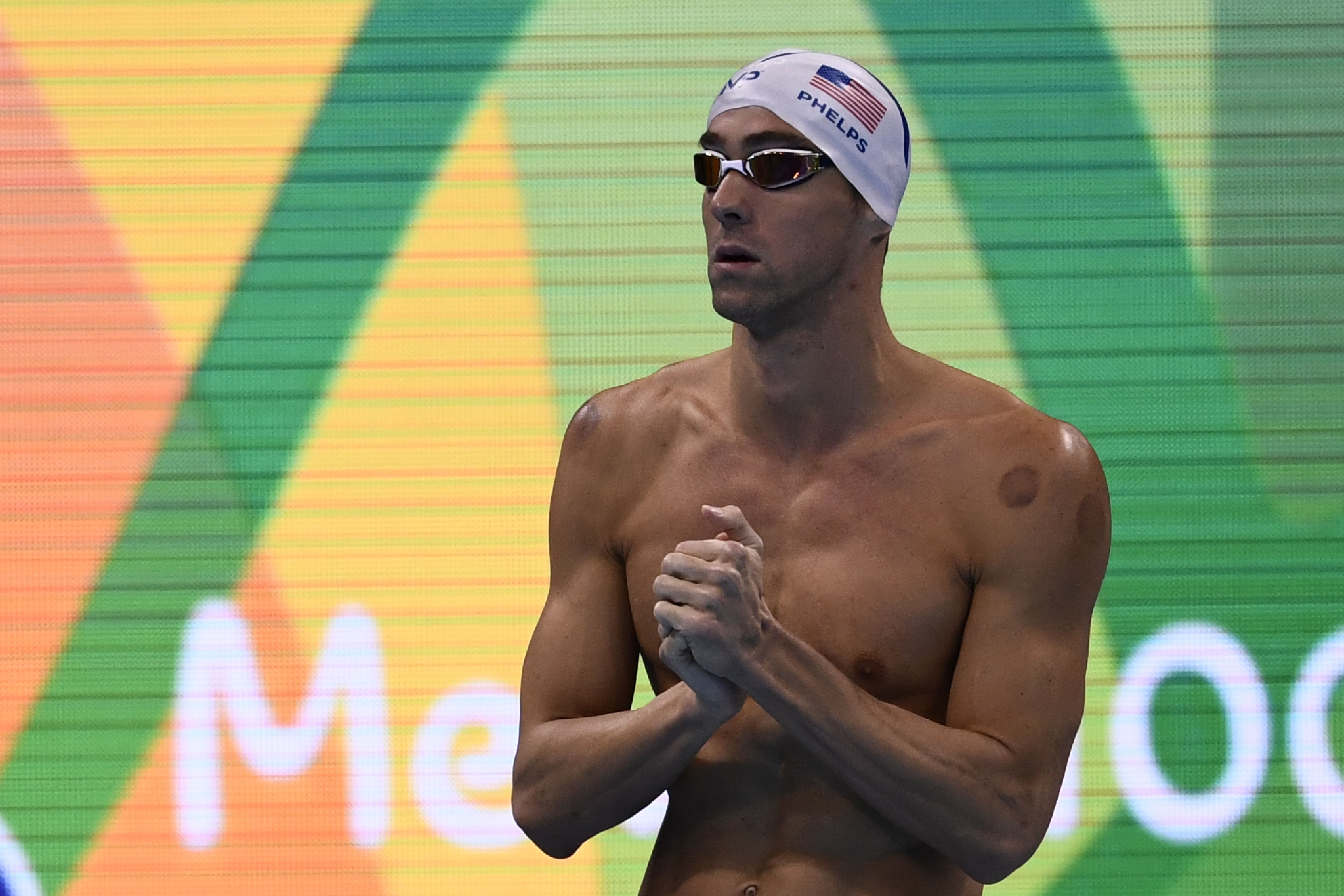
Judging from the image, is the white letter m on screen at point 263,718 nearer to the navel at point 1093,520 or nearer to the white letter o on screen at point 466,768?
the white letter o on screen at point 466,768

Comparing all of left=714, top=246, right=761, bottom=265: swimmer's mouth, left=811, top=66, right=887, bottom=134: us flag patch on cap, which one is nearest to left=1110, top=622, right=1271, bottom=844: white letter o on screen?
left=811, top=66, right=887, bottom=134: us flag patch on cap

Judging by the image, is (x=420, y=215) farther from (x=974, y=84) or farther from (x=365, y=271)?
(x=974, y=84)

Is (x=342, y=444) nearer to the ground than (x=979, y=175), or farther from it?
nearer to the ground

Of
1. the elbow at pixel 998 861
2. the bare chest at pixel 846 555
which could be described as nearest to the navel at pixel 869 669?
the bare chest at pixel 846 555

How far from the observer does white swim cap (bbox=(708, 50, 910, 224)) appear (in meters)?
2.10

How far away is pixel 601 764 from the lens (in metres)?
2.02

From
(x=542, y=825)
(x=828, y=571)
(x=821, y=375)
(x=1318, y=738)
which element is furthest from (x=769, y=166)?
(x=1318, y=738)

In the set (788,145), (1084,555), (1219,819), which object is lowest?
(1219,819)

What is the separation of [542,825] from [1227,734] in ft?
6.84

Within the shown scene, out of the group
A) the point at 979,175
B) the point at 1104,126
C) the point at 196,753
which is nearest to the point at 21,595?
the point at 196,753

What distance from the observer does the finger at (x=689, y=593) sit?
1.81 metres

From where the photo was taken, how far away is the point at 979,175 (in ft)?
12.5

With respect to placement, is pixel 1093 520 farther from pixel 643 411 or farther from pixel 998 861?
pixel 643 411

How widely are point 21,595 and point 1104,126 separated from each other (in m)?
2.53
